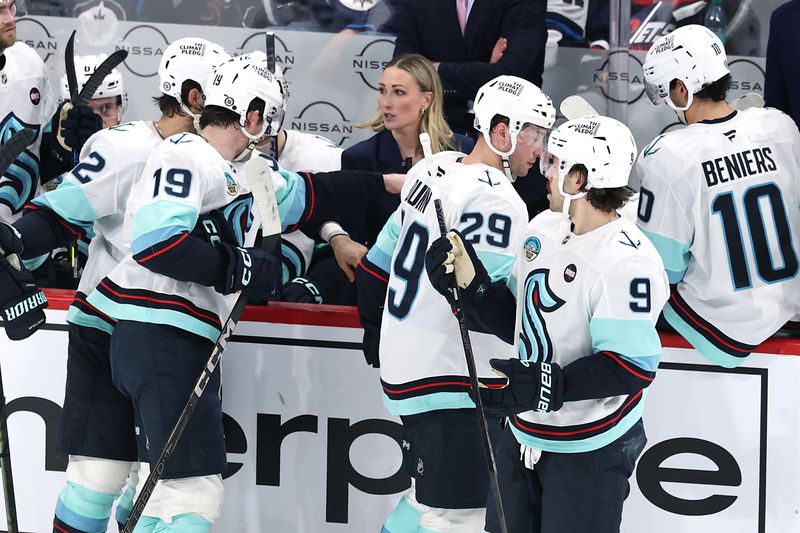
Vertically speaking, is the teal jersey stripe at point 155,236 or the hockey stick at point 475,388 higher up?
the teal jersey stripe at point 155,236

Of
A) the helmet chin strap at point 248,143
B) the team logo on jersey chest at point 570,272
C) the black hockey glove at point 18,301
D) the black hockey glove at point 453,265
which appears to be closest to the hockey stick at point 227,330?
the helmet chin strap at point 248,143

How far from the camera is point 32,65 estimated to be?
15.2 feet

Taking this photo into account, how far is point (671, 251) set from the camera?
11.7 ft

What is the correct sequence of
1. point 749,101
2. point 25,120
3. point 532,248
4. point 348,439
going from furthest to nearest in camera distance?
1. point 25,120
2. point 749,101
3. point 348,439
4. point 532,248

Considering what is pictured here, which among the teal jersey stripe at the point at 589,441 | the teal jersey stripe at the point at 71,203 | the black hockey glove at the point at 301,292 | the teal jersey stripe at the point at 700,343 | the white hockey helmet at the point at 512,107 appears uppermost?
the white hockey helmet at the point at 512,107

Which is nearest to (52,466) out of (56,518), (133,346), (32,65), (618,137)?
(56,518)

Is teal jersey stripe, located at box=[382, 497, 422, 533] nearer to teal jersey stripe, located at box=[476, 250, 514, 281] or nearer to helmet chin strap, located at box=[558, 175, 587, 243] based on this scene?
teal jersey stripe, located at box=[476, 250, 514, 281]

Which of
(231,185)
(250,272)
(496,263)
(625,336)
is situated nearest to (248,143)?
(231,185)

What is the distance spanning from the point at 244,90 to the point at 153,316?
70 cm

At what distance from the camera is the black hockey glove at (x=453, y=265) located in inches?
115

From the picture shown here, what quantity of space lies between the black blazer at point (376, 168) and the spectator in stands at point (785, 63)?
1.10m

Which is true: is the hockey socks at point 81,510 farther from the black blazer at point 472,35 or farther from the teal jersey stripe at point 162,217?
the black blazer at point 472,35

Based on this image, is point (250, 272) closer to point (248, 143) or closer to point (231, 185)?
point (231, 185)

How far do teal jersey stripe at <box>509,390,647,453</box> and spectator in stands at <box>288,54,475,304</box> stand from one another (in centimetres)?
144
